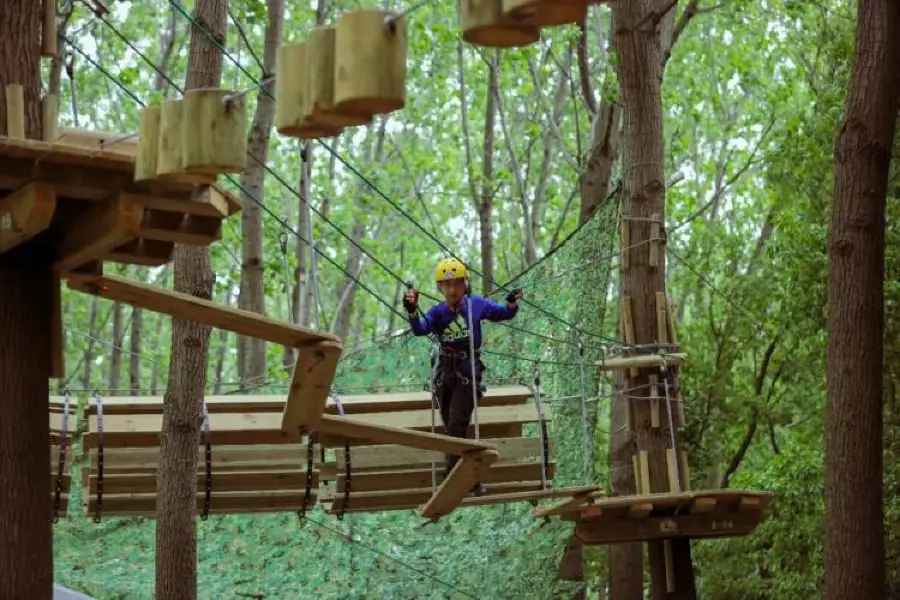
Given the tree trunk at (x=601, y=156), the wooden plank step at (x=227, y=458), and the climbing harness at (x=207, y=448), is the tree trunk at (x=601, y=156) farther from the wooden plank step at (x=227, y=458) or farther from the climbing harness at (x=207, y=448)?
the climbing harness at (x=207, y=448)

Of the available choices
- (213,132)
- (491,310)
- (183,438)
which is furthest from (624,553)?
(213,132)

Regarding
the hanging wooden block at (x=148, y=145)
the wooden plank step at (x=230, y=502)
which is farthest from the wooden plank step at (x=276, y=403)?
the hanging wooden block at (x=148, y=145)

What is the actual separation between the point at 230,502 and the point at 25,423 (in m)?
3.11

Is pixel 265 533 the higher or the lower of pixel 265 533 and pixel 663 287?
the lower

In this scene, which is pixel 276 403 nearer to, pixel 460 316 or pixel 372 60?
pixel 460 316

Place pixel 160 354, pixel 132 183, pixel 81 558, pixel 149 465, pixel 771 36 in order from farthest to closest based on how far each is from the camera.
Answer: pixel 160 354, pixel 771 36, pixel 81 558, pixel 149 465, pixel 132 183

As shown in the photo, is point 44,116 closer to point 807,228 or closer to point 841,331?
point 841,331

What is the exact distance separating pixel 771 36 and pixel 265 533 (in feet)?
29.6

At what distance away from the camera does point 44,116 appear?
4453 millimetres

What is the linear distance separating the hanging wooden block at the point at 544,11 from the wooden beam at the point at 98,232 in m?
1.49

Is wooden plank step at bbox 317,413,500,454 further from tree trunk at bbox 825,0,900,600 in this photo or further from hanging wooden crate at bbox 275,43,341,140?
tree trunk at bbox 825,0,900,600

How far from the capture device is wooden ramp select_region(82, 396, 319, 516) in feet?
23.3

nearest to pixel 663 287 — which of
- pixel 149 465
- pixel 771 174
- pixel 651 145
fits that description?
pixel 651 145

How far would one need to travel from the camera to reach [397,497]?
7270 millimetres
